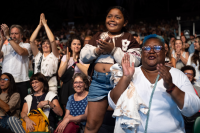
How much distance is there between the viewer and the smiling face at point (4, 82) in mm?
3961

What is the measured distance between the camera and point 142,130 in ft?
6.24

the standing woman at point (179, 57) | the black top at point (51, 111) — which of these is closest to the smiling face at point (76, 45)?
the black top at point (51, 111)

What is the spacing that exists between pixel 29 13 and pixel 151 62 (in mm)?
18576

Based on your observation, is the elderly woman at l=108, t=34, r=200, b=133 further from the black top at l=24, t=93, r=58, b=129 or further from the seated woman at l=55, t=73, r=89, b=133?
the black top at l=24, t=93, r=58, b=129

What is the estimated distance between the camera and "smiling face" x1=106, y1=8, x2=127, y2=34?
2.49 metres

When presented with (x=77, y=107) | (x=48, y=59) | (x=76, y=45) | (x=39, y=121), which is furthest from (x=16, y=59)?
(x=77, y=107)

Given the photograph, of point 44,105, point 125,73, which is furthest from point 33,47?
point 125,73

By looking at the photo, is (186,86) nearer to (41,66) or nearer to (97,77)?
(97,77)

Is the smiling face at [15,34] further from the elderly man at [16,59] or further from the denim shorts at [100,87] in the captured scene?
the denim shorts at [100,87]

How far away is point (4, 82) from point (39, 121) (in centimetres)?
110

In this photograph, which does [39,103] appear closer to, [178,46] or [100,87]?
[100,87]

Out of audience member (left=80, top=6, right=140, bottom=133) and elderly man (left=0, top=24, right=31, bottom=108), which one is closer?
audience member (left=80, top=6, right=140, bottom=133)

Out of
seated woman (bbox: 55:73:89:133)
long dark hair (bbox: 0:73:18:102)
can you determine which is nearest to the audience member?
seated woman (bbox: 55:73:89:133)

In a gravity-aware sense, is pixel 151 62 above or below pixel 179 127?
above
